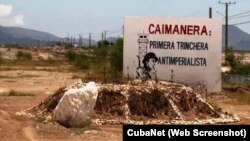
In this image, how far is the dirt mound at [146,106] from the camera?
21219 millimetres

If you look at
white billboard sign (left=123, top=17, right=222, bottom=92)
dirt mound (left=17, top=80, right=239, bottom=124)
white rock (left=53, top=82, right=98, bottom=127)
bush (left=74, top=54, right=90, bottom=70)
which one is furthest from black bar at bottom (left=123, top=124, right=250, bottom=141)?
bush (left=74, top=54, right=90, bottom=70)

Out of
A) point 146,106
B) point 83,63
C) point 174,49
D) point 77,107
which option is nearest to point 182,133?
point 77,107

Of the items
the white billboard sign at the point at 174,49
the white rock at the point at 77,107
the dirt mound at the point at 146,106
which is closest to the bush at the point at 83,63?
the white billboard sign at the point at 174,49

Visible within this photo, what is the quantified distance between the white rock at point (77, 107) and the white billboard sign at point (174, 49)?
12267 mm

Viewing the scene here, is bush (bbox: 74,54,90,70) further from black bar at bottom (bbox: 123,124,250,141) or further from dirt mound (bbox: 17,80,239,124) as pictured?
black bar at bottom (bbox: 123,124,250,141)

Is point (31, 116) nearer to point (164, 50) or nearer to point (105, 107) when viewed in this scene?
point (105, 107)

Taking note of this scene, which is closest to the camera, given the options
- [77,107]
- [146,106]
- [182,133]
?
[182,133]

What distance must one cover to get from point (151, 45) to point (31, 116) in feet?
38.1

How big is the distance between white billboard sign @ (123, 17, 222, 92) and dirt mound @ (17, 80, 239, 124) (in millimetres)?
7595

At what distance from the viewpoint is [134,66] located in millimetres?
30547

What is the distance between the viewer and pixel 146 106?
2177 centimetres

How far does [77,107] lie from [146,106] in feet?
14.8

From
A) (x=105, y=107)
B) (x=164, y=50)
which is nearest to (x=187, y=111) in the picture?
(x=105, y=107)

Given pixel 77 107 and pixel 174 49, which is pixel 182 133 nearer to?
pixel 77 107
